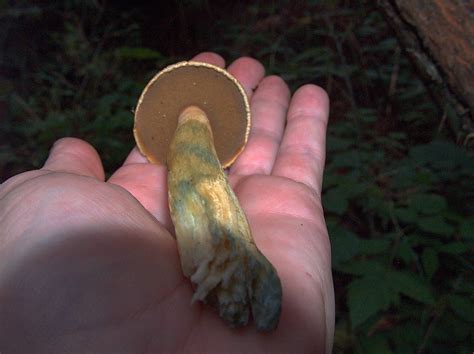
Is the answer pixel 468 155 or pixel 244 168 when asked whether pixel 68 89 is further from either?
pixel 468 155

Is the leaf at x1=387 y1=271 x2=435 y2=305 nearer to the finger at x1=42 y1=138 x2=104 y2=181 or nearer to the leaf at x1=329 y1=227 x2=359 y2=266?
→ the leaf at x1=329 y1=227 x2=359 y2=266

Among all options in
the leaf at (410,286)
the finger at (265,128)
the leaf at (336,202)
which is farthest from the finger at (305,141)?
the leaf at (410,286)

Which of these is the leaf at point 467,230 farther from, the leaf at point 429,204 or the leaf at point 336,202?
the leaf at point 336,202

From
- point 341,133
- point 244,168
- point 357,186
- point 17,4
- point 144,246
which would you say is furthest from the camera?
point 17,4

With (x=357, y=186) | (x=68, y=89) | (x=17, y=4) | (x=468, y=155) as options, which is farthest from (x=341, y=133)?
(x=17, y=4)

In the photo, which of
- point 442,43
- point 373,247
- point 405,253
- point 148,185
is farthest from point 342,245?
point 442,43

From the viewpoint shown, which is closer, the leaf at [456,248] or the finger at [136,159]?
the leaf at [456,248]

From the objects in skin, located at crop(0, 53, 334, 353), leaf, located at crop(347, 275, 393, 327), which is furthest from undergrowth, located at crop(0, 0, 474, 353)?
skin, located at crop(0, 53, 334, 353)
